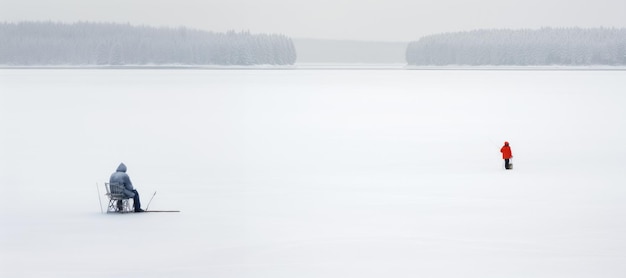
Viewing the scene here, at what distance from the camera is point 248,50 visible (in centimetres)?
18900

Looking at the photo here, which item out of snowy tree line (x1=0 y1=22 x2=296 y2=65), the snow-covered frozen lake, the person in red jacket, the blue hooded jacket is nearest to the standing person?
the blue hooded jacket

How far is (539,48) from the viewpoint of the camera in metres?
186

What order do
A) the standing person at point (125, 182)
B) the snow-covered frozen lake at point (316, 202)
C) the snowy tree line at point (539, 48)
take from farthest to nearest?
the snowy tree line at point (539, 48) < the standing person at point (125, 182) < the snow-covered frozen lake at point (316, 202)

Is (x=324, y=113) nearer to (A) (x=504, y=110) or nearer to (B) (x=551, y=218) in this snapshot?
(A) (x=504, y=110)

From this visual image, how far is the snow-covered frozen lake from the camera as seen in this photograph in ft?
34.0

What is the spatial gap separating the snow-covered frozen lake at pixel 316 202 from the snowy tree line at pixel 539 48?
153 m

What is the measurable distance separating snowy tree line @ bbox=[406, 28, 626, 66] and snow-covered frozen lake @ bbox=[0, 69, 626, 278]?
15292cm

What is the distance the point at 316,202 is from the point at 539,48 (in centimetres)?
17742

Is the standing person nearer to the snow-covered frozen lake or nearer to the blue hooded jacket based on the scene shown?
the blue hooded jacket


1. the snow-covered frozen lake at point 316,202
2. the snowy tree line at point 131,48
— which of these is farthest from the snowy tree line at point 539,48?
the snow-covered frozen lake at point 316,202

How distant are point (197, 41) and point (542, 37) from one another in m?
66.7

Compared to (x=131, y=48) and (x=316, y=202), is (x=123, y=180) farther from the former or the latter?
(x=131, y=48)

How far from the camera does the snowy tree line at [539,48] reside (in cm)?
17862

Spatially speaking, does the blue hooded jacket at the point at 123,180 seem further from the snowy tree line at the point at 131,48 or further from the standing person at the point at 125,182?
the snowy tree line at the point at 131,48
